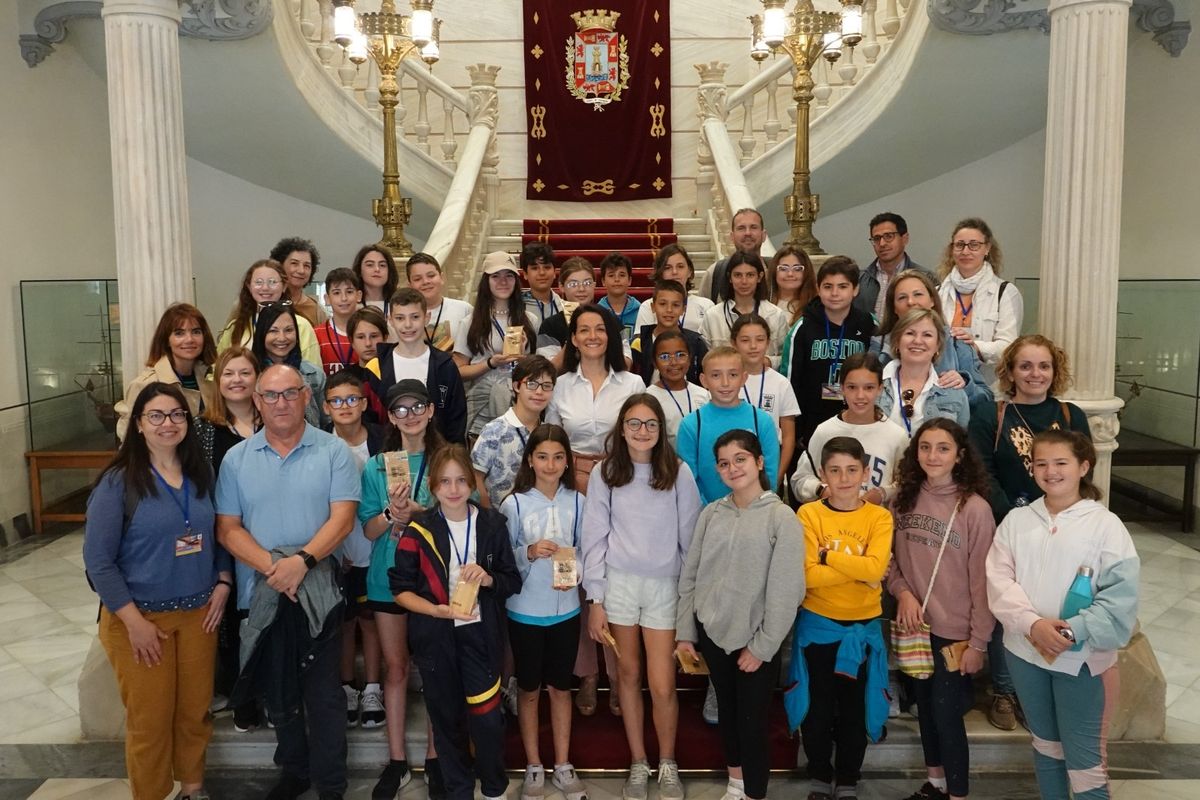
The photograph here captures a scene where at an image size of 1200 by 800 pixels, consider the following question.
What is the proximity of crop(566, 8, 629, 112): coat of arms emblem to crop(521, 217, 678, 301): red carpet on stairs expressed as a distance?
92.4 inches

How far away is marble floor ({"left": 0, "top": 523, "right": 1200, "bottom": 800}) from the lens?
13.3 feet

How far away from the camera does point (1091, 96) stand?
4809 mm

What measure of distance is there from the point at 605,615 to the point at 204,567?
161 centimetres

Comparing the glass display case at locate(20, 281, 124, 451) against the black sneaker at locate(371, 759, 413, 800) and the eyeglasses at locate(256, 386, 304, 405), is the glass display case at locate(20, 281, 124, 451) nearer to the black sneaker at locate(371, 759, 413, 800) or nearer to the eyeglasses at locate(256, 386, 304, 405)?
the eyeglasses at locate(256, 386, 304, 405)

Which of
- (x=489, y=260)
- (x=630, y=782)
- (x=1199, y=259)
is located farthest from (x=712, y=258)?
(x=630, y=782)

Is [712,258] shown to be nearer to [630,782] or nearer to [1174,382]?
[1174,382]

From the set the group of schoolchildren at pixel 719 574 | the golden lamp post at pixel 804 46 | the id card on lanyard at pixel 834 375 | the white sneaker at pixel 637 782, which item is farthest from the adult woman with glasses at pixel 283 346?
the golden lamp post at pixel 804 46

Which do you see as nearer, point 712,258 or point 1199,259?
point 1199,259

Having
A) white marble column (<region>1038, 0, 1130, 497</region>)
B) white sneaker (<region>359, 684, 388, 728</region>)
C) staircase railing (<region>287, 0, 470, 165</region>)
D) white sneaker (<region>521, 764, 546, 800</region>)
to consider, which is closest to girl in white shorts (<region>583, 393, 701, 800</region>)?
white sneaker (<region>521, 764, 546, 800</region>)

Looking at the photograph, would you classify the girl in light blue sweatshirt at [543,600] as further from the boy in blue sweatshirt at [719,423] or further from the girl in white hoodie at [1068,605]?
the girl in white hoodie at [1068,605]

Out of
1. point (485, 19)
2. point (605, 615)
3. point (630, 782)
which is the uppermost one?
point (485, 19)

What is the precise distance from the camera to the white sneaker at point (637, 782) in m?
3.88

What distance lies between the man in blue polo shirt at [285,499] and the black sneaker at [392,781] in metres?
0.50

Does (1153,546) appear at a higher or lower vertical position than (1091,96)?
lower
